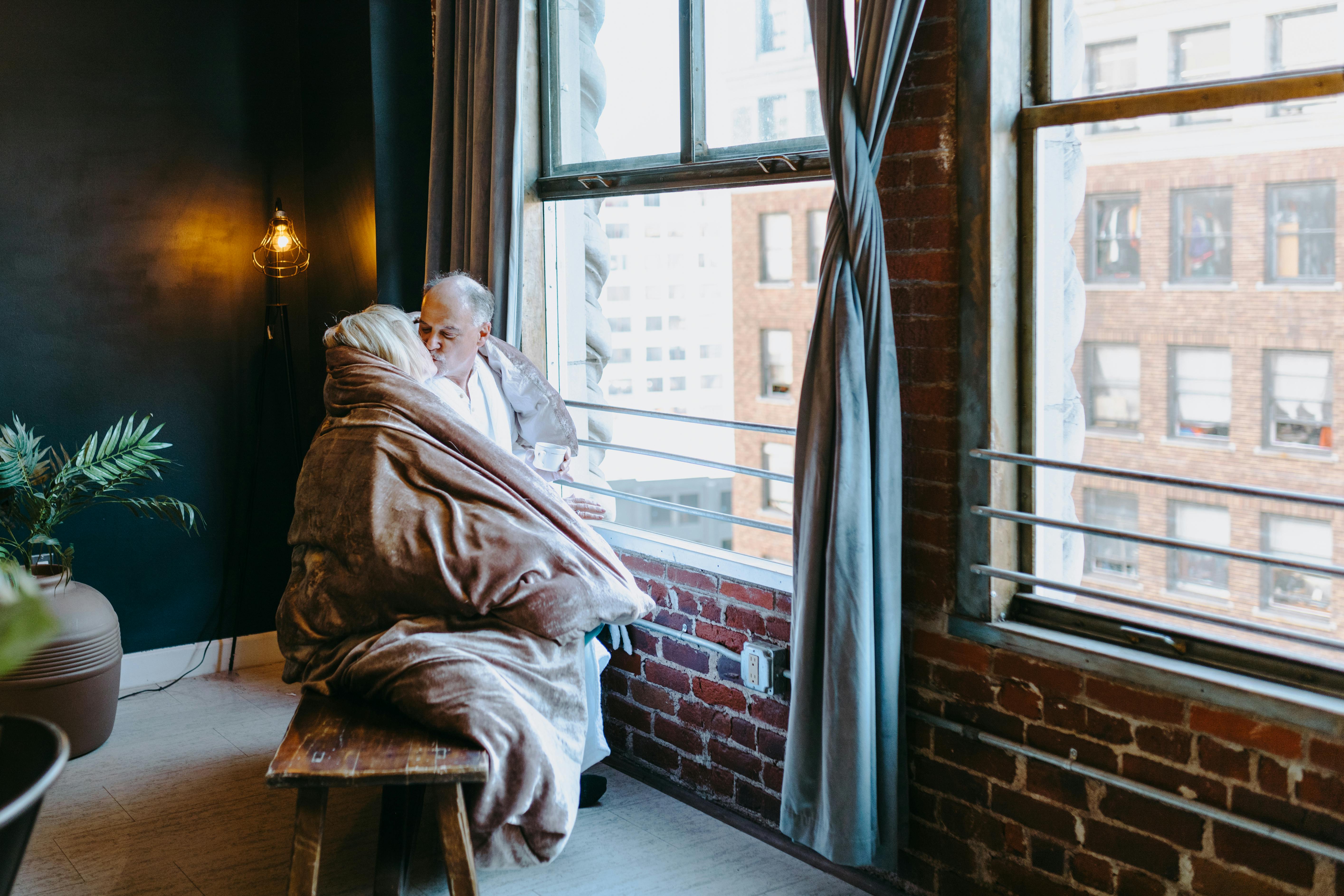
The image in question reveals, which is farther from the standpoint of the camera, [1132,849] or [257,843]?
[257,843]

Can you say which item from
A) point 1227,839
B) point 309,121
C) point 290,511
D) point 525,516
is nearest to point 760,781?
point 525,516

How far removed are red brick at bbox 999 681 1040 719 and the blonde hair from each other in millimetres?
1611

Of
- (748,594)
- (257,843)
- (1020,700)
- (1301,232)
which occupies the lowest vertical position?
(257,843)

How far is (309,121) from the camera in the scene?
429 centimetres

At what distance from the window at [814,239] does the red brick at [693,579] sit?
2.82 ft

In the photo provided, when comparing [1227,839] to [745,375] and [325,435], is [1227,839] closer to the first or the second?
[745,375]

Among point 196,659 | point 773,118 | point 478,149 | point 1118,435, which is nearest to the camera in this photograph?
point 1118,435

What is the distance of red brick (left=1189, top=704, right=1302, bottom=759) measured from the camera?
74.2 inches

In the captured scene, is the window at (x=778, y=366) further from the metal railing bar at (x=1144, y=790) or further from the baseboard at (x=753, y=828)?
the baseboard at (x=753, y=828)

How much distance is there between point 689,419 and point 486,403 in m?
0.59

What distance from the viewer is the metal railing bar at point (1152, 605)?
188 cm

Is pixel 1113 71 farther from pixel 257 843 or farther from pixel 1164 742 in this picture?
pixel 257 843

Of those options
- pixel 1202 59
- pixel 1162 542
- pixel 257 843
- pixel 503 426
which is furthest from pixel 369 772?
pixel 1202 59

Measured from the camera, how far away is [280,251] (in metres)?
4.15
